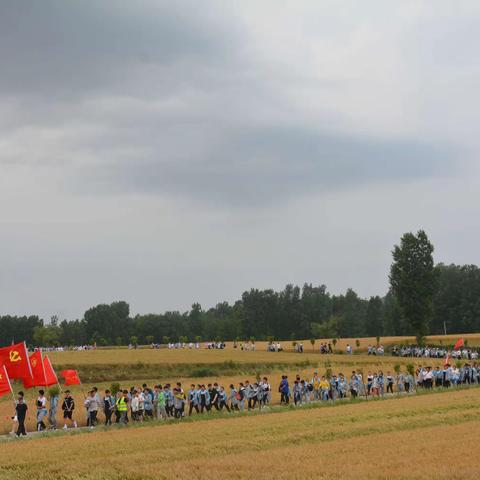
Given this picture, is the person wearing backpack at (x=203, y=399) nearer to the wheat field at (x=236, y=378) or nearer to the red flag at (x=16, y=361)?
the wheat field at (x=236, y=378)

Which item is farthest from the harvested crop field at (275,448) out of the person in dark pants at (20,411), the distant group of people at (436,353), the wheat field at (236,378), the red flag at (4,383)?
the distant group of people at (436,353)

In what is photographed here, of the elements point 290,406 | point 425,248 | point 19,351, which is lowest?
point 290,406

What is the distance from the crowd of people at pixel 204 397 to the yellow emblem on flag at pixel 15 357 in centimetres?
166

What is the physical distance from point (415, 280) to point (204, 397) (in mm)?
67504

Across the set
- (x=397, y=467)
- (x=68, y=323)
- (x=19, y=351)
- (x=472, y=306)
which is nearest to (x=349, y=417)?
(x=397, y=467)

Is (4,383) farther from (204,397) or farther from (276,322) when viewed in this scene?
(276,322)

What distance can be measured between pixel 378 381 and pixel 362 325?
5025 inches

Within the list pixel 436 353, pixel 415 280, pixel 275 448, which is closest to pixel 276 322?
pixel 415 280

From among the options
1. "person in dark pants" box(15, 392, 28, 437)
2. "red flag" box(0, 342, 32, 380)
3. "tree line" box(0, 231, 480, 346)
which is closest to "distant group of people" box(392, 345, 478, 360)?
"tree line" box(0, 231, 480, 346)

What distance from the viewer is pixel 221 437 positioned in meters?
24.8

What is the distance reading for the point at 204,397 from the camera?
35531 mm

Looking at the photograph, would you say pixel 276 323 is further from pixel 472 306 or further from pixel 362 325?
pixel 472 306

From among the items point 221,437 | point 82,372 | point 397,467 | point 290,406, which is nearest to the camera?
point 397,467

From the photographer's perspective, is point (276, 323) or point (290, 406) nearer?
point (290, 406)
